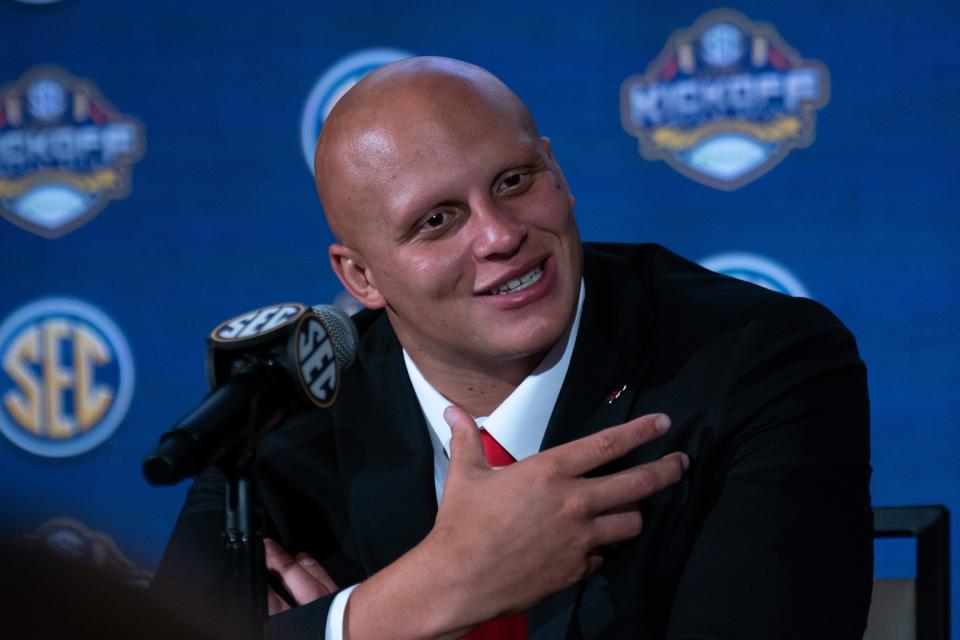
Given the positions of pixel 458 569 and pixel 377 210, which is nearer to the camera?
pixel 458 569

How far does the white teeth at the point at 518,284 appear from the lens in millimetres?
1514

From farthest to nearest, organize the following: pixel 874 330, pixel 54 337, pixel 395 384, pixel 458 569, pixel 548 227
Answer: pixel 54 337 < pixel 874 330 < pixel 395 384 < pixel 548 227 < pixel 458 569

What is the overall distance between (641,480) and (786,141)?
1361mm

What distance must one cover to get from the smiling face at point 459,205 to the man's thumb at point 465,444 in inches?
8.1

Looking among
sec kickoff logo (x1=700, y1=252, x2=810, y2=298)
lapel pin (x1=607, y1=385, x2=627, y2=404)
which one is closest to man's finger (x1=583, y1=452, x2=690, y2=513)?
lapel pin (x1=607, y1=385, x2=627, y2=404)

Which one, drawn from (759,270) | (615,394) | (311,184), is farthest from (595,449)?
(311,184)

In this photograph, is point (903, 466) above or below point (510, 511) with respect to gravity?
above

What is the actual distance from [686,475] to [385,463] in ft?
1.42

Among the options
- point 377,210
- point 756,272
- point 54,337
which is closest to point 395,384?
point 377,210

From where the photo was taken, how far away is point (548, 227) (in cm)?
154

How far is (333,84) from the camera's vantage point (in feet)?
9.05

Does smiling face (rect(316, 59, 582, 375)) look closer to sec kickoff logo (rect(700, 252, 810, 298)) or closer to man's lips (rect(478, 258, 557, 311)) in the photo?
man's lips (rect(478, 258, 557, 311))

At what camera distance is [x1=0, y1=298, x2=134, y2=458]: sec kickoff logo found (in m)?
2.97

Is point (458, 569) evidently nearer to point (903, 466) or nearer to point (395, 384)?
point (395, 384)
